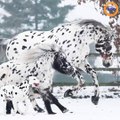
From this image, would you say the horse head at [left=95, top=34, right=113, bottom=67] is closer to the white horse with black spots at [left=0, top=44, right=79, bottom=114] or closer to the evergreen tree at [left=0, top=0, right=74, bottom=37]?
the white horse with black spots at [left=0, top=44, right=79, bottom=114]

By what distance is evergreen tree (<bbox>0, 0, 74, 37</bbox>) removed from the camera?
24.2 meters

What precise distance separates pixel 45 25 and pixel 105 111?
1549 centimetres

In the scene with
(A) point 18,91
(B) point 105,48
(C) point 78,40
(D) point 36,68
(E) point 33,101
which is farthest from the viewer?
(B) point 105,48

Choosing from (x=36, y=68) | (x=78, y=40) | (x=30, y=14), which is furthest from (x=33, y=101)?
(x=30, y=14)

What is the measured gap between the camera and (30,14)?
24.8 meters

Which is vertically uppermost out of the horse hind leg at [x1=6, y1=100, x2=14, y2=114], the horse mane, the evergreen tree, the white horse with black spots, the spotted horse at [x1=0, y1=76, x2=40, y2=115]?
Answer: the evergreen tree

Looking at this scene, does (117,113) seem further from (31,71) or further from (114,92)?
(114,92)

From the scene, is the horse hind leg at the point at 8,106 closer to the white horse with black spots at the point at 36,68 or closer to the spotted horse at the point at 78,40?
the white horse with black spots at the point at 36,68

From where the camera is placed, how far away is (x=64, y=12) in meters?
25.2

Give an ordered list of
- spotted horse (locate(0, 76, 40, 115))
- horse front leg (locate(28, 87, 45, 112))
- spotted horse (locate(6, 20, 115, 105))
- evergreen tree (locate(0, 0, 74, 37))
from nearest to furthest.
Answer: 1. spotted horse (locate(0, 76, 40, 115))
2. horse front leg (locate(28, 87, 45, 112))
3. spotted horse (locate(6, 20, 115, 105))
4. evergreen tree (locate(0, 0, 74, 37))

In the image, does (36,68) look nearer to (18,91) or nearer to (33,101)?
(18,91)

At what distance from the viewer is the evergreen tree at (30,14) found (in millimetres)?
24188

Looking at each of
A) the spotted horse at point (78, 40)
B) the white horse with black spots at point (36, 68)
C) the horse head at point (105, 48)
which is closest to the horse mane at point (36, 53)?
the white horse with black spots at point (36, 68)

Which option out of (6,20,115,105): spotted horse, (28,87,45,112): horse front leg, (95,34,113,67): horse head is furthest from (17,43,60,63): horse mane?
(95,34,113,67): horse head
